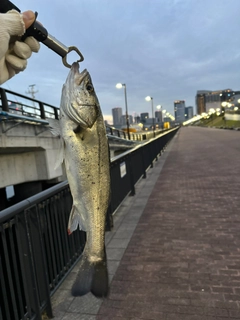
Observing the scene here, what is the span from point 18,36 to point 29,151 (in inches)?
→ 350

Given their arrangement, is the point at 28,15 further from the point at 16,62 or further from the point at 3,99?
the point at 3,99

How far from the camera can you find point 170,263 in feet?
13.5

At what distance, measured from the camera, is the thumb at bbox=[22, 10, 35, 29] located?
1849 mm

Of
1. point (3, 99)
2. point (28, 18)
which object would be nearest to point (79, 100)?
point (28, 18)

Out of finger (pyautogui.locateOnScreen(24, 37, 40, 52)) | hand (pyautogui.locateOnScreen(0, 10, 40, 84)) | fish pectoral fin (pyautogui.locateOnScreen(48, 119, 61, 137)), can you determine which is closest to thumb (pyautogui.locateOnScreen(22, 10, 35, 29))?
hand (pyautogui.locateOnScreen(0, 10, 40, 84))

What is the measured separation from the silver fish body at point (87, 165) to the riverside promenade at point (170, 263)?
1319 mm

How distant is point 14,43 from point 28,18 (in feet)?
1.12

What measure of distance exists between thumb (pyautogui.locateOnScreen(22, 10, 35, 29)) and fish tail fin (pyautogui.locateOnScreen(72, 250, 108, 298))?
181 cm

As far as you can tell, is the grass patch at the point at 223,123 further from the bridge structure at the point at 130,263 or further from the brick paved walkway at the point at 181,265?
the bridge structure at the point at 130,263

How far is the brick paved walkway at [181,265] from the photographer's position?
3.14m

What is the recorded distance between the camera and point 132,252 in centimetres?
457

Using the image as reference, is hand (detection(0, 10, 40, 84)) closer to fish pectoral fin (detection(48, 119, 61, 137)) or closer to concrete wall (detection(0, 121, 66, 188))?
fish pectoral fin (detection(48, 119, 61, 137))

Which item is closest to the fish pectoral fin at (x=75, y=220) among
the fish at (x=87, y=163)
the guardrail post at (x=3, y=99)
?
Result: the fish at (x=87, y=163)

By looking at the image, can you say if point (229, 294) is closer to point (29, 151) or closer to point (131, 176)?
point (131, 176)
